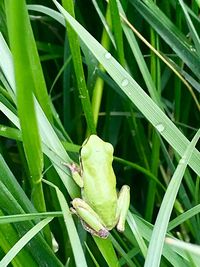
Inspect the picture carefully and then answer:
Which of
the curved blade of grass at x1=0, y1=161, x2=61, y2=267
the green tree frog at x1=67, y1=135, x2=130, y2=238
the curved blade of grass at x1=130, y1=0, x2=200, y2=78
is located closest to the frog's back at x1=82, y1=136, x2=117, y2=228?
the green tree frog at x1=67, y1=135, x2=130, y2=238

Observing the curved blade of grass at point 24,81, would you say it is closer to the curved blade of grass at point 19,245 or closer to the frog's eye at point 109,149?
the curved blade of grass at point 19,245

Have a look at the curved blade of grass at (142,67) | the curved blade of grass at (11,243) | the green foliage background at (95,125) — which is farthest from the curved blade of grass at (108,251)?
the curved blade of grass at (142,67)

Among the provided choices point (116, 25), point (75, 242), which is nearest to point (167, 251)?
point (75, 242)

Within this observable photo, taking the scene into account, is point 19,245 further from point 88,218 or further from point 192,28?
point 192,28

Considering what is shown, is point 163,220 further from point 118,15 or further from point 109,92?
point 109,92

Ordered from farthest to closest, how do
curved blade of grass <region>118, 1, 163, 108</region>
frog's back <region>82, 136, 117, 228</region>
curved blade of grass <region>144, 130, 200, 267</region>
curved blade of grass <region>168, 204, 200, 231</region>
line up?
1. curved blade of grass <region>118, 1, 163, 108</region>
2. frog's back <region>82, 136, 117, 228</region>
3. curved blade of grass <region>168, 204, 200, 231</region>
4. curved blade of grass <region>144, 130, 200, 267</region>

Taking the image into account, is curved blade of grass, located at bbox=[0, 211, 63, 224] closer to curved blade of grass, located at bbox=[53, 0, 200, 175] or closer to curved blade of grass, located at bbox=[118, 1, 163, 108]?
curved blade of grass, located at bbox=[53, 0, 200, 175]
